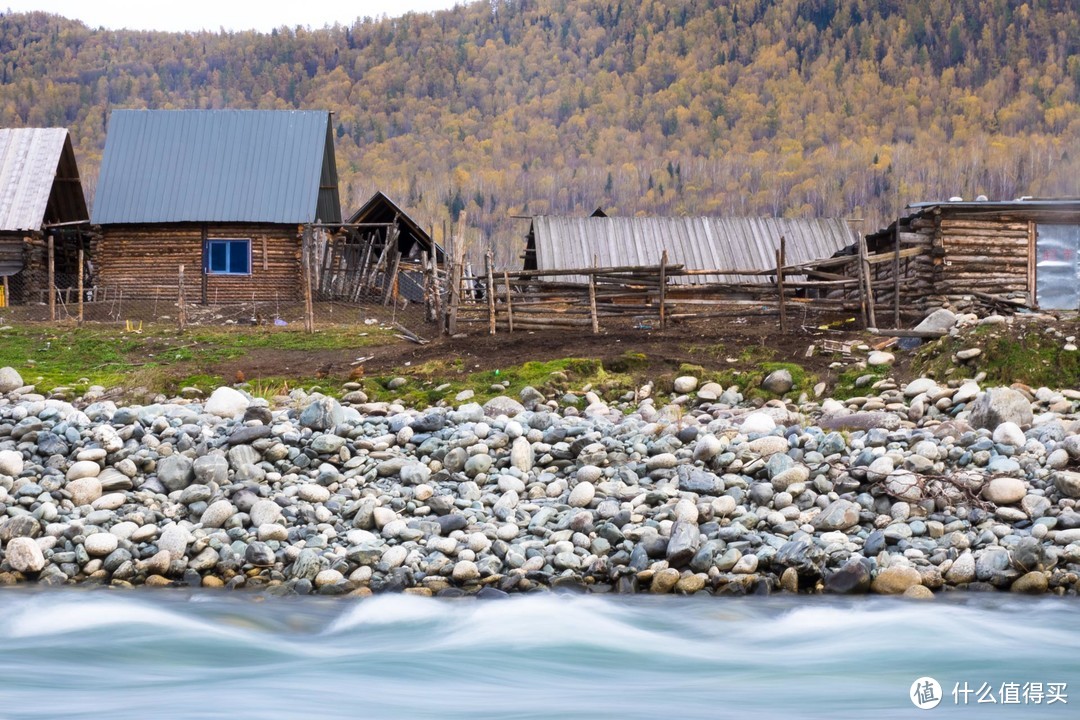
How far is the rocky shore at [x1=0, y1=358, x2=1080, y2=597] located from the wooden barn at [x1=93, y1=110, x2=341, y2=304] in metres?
18.1

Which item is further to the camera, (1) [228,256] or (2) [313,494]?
(1) [228,256]

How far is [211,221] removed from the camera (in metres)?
29.6

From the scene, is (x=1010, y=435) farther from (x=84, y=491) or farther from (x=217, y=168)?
(x=217, y=168)

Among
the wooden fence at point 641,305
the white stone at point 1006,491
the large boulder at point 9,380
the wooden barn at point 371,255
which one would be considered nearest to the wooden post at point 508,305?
the wooden fence at point 641,305

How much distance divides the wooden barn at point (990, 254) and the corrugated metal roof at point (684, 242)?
6.71 metres

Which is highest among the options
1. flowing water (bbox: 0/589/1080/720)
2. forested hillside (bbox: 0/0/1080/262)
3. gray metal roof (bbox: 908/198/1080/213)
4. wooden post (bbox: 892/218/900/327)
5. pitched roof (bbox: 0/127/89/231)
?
forested hillside (bbox: 0/0/1080/262)

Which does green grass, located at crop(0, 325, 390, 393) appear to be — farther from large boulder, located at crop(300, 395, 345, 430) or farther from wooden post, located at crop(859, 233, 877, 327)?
wooden post, located at crop(859, 233, 877, 327)

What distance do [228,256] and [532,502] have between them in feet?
72.2

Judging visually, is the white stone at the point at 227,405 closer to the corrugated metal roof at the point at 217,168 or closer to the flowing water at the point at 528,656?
the flowing water at the point at 528,656

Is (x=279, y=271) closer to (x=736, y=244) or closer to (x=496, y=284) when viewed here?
(x=496, y=284)

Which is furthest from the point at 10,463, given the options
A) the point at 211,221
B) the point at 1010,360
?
the point at 211,221

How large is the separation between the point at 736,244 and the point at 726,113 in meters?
81.8

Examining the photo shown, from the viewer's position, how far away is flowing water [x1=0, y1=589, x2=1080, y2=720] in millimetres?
6840

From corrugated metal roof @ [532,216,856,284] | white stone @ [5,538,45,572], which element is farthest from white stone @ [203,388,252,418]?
corrugated metal roof @ [532,216,856,284]
